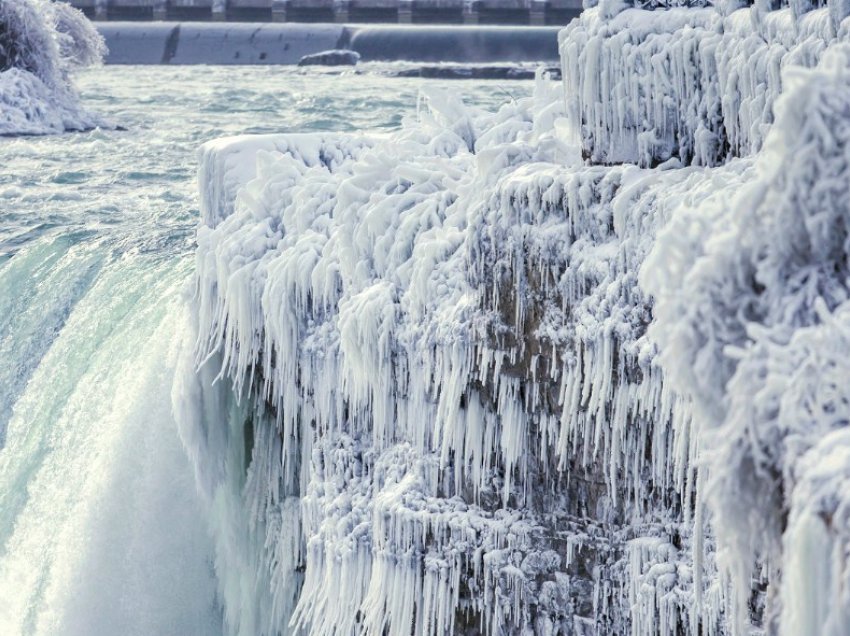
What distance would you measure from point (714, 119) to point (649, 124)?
0.80 ft

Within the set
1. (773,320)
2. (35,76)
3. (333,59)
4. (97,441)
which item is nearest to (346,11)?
(333,59)

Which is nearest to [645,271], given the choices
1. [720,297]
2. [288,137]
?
[720,297]

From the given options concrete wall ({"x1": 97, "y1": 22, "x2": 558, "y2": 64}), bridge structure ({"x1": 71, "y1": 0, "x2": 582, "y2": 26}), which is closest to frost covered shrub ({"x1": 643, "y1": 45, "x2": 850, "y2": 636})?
concrete wall ({"x1": 97, "y1": 22, "x2": 558, "y2": 64})

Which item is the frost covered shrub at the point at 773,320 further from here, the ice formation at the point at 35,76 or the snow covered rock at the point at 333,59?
the snow covered rock at the point at 333,59

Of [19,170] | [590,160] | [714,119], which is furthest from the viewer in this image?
[19,170]

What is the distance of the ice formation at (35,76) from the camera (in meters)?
18.7

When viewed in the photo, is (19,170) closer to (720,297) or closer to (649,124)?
(649,124)

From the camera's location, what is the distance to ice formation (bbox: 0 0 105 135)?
61.5 ft

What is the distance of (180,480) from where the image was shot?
24.1 ft

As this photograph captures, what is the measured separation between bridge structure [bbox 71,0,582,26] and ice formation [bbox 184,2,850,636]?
88.4 ft

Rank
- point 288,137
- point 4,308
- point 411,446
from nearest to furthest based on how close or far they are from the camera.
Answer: point 411,446 < point 288,137 < point 4,308

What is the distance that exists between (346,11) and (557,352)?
30.6 meters

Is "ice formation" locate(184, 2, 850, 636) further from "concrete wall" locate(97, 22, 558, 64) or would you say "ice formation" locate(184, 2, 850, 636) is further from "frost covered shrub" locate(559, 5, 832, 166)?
"concrete wall" locate(97, 22, 558, 64)

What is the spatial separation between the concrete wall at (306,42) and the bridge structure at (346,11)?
5.99 ft
